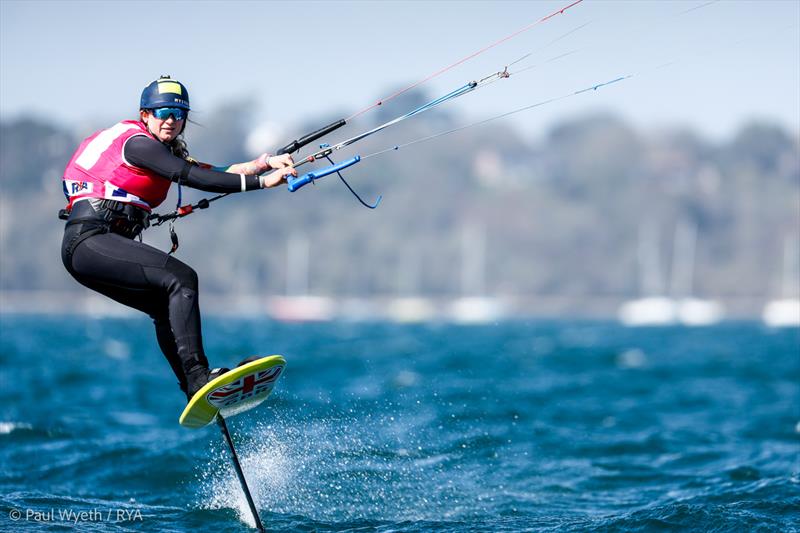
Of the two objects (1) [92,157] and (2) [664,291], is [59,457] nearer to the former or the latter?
(1) [92,157]

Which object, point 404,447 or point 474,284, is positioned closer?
point 404,447

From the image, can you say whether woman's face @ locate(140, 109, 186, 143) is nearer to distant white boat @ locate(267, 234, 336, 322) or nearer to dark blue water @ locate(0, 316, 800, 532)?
dark blue water @ locate(0, 316, 800, 532)

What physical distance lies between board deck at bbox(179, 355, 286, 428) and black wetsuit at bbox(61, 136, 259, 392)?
0.73ft

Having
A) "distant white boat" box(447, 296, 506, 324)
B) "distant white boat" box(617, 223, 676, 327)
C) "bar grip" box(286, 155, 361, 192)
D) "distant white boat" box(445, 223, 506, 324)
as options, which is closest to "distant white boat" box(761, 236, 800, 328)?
"distant white boat" box(617, 223, 676, 327)

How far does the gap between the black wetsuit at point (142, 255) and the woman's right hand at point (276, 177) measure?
0.05 meters

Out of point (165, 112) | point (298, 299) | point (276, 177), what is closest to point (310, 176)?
point (276, 177)

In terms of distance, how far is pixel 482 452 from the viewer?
10992 millimetres

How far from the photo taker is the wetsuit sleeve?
709 centimetres

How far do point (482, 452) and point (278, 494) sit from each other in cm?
A: 290

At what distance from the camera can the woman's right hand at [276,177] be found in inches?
279

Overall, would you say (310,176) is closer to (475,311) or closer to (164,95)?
(164,95)

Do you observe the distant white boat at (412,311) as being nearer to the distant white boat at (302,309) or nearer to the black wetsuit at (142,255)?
the distant white boat at (302,309)

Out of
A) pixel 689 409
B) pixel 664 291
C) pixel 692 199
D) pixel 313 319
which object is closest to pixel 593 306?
pixel 664 291

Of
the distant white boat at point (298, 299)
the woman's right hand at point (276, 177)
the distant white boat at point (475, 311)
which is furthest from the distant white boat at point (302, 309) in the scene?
the woman's right hand at point (276, 177)
